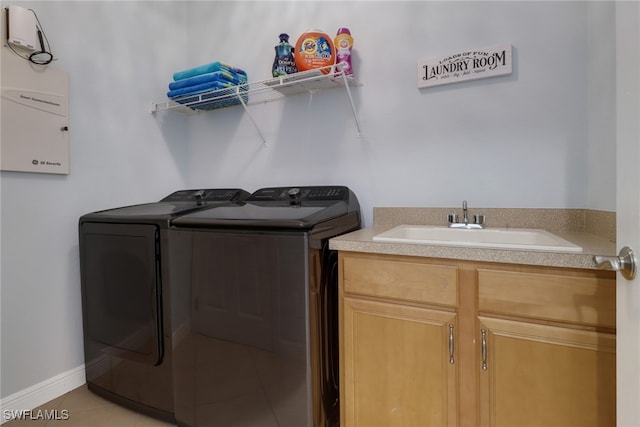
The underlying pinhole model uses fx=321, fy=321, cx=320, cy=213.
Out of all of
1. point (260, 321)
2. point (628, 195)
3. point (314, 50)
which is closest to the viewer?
point (628, 195)

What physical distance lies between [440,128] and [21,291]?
2.38 metres

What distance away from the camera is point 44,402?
174 cm

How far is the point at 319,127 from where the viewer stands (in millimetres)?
2078

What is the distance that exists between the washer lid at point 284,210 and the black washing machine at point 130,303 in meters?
0.21

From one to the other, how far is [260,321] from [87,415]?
1.18 meters

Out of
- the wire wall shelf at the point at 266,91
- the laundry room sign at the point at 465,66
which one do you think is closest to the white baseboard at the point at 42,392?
the wire wall shelf at the point at 266,91

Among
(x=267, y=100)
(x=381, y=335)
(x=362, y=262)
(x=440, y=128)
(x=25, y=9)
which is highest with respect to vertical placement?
(x=25, y=9)

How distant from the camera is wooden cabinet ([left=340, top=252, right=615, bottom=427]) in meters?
0.97

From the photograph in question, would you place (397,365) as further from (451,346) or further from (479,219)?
Result: (479,219)

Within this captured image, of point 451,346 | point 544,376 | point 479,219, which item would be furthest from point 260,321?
point 479,219

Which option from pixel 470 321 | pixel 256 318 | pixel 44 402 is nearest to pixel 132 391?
pixel 44 402

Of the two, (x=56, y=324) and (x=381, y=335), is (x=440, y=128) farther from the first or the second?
(x=56, y=324)

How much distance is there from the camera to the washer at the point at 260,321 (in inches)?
50.3

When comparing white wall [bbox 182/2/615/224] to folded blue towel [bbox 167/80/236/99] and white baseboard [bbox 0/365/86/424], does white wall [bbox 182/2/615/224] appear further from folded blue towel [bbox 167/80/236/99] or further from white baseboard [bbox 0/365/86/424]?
white baseboard [bbox 0/365/86/424]
